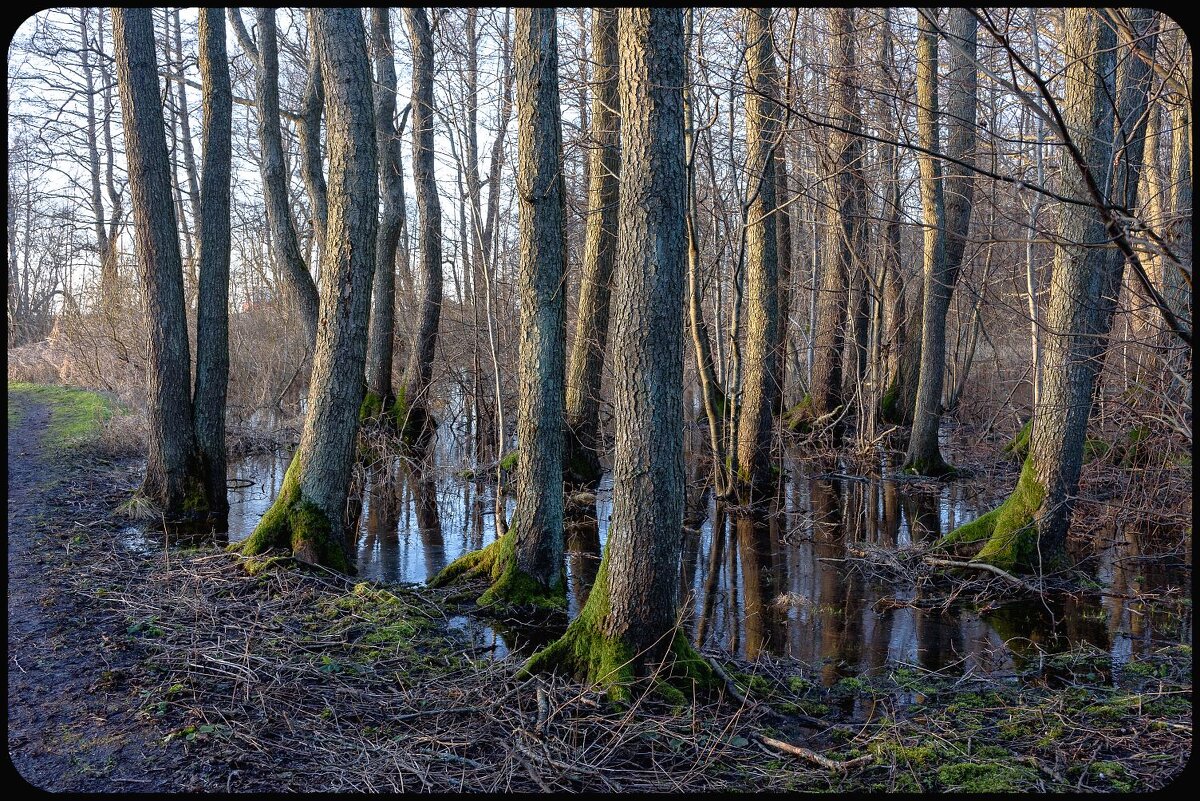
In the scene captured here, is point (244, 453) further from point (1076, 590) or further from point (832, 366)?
point (1076, 590)

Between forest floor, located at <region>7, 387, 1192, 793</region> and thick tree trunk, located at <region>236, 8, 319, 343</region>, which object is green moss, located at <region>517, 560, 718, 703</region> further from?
thick tree trunk, located at <region>236, 8, 319, 343</region>

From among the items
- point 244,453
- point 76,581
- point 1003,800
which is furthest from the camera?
point 244,453

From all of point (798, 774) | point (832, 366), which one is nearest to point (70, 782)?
point (798, 774)

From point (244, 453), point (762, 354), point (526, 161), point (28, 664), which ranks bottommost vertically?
point (28, 664)

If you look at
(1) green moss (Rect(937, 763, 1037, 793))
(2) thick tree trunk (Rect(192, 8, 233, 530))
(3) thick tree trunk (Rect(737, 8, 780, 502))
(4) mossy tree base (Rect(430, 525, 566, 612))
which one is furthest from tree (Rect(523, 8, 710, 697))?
(3) thick tree trunk (Rect(737, 8, 780, 502))

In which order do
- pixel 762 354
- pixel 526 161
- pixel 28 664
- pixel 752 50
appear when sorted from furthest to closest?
pixel 762 354 → pixel 752 50 → pixel 526 161 → pixel 28 664

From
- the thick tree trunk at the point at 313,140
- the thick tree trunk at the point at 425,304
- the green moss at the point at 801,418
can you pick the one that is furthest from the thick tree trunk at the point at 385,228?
the green moss at the point at 801,418

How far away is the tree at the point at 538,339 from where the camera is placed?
7.45 m

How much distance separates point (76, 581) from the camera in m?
6.89

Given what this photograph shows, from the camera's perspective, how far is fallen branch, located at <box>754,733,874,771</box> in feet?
13.7

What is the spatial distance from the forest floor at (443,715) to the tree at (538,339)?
1012mm

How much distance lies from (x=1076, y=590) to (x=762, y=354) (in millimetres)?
5644

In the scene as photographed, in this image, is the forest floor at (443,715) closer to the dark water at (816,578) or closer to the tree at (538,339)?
the dark water at (816,578)

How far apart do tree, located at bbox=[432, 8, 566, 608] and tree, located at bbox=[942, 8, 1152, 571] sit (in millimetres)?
4403
